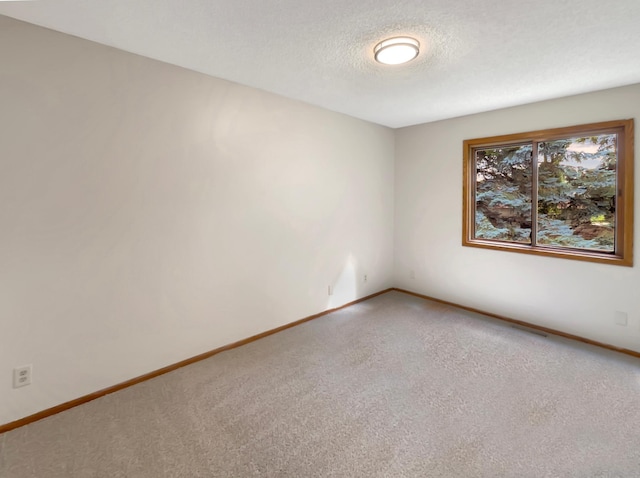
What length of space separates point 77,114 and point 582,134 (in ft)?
13.9

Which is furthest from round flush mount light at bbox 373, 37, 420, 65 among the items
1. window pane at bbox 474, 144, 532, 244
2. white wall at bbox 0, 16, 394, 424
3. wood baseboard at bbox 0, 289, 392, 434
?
wood baseboard at bbox 0, 289, 392, 434

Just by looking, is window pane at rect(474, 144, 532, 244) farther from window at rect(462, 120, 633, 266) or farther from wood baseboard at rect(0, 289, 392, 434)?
wood baseboard at rect(0, 289, 392, 434)

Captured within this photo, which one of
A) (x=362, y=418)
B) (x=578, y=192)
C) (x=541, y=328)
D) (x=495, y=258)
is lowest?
(x=362, y=418)

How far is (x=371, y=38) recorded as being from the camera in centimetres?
196

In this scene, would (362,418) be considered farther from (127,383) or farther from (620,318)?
(620,318)

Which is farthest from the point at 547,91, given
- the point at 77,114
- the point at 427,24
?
the point at 77,114

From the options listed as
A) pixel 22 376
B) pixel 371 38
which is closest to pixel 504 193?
pixel 371 38

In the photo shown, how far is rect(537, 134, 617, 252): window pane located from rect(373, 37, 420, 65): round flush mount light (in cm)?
215

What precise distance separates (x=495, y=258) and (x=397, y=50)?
2668 millimetres

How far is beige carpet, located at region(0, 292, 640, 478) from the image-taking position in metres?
1.65

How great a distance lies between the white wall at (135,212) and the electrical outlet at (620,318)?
290cm

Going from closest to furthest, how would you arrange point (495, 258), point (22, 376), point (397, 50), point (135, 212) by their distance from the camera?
point (22, 376) → point (397, 50) → point (135, 212) → point (495, 258)

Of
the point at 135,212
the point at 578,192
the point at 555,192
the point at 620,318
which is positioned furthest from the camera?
the point at 555,192

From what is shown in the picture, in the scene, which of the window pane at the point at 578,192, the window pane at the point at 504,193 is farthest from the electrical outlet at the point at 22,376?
the window pane at the point at 578,192
